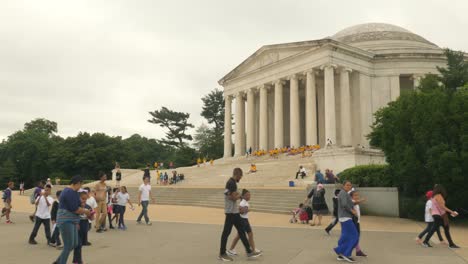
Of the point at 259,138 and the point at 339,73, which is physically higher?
the point at 339,73

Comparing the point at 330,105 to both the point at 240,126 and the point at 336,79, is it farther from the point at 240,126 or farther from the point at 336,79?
the point at 240,126

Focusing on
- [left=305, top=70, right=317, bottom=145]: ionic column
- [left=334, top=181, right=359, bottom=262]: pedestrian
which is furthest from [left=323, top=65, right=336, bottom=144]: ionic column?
[left=334, top=181, right=359, bottom=262]: pedestrian

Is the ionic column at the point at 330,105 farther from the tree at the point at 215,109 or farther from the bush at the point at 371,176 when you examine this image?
the tree at the point at 215,109

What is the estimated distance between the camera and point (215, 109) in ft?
326

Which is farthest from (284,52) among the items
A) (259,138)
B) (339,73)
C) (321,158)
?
(321,158)

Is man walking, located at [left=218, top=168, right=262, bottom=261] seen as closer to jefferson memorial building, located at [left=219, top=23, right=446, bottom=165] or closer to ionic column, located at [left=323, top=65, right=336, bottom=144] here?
jefferson memorial building, located at [left=219, top=23, right=446, bottom=165]

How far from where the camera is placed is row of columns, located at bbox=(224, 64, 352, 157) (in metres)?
46.7

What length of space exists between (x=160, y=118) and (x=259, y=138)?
158ft

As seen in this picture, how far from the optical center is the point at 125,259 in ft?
31.7

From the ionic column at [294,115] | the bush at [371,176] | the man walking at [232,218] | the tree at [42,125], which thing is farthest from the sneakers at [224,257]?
the tree at [42,125]

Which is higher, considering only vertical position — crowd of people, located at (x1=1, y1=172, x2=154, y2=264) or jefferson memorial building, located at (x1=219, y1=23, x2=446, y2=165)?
jefferson memorial building, located at (x1=219, y1=23, x2=446, y2=165)

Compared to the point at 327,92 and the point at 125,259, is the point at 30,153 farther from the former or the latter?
the point at 125,259

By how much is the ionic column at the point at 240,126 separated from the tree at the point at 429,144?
3926 centimetres

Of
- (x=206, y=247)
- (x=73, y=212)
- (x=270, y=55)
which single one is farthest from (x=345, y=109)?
(x=73, y=212)
